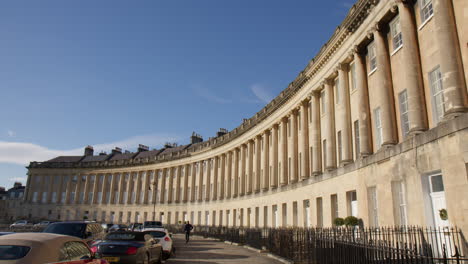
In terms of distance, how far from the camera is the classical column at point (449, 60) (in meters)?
13.1

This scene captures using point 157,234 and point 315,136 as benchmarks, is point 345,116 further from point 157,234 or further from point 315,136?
point 157,234

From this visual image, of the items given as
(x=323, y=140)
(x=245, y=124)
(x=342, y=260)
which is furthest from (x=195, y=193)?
(x=342, y=260)

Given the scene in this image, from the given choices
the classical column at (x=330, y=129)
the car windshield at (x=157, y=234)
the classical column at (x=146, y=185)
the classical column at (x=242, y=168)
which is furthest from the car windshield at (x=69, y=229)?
the classical column at (x=146, y=185)

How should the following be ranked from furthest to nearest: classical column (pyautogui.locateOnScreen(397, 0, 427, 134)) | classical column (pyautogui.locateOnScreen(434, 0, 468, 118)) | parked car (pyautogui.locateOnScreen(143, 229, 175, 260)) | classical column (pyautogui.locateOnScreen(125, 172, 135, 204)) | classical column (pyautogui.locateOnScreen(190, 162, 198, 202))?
1. classical column (pyautogui.locateOnScreen(125, 172, 135, 204))
2. classical column (pyautogui.locateOnScreen(190, 162, 198, 202))
3. parked car (pyautogui.locateOnScreen(143, 229, 175, 260))
4. classical column (pyautogui.locateOnScreen(397, 0, 427, 134))
5. classical column (pyautogui.locateOnScreen(434, 0, 468, 118))

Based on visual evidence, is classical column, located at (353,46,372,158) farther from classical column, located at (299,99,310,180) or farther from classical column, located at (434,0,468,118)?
classical column, located at (299,99,310,180)

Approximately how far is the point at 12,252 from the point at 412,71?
52.0 ft

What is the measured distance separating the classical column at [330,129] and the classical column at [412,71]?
8.31 meters

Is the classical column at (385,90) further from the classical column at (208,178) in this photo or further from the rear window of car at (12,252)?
the classical column at (208,178)

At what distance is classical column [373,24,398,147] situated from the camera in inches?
696

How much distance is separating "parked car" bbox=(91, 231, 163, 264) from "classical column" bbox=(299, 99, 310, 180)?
16640 mm

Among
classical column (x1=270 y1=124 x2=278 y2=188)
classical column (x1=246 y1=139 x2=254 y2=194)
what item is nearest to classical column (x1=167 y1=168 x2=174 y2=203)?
classical column (x1=246 y1=139 x2=254 y2=194)

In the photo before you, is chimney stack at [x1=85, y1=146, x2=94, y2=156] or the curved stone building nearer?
the curved stone building

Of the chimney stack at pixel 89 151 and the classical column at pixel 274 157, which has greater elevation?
the chimney stack at pixel 89 151

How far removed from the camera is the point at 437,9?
14.3 meters
